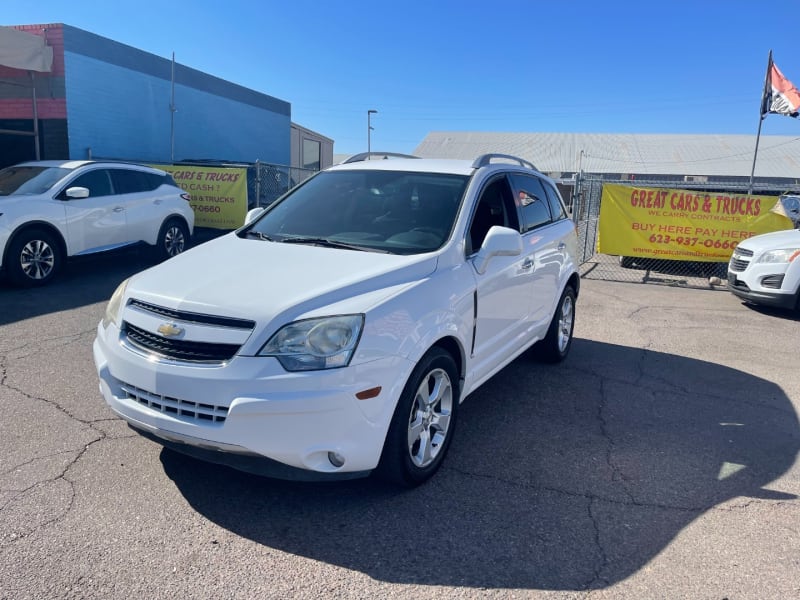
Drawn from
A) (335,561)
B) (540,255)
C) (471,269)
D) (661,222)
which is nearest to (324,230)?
(471,269)

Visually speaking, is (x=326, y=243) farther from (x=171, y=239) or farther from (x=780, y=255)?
(x=171, y=239)

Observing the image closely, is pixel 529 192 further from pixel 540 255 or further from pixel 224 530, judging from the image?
pixel 224 530

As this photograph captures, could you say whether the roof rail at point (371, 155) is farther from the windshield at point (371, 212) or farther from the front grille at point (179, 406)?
the front grille at point (179, 406)

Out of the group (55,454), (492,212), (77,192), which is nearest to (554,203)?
(492,212)

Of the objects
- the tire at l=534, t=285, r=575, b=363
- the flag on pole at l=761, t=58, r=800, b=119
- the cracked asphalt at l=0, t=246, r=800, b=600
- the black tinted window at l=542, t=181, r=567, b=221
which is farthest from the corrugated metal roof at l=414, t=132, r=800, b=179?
the cracked asphalt at l=0, t=246, r=800, b=600

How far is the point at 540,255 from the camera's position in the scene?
16.4ft

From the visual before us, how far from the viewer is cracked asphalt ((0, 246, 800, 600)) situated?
106 inches

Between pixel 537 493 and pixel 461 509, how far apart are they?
488 millimetres

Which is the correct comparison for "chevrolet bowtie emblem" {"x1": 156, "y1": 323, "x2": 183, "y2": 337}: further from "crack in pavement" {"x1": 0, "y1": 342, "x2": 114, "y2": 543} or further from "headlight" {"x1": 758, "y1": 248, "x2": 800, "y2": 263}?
"headlight" {"x1": 758, "y1": 248, "x2": 800, "y2": 263}

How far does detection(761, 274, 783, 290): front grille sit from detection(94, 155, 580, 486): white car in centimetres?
562

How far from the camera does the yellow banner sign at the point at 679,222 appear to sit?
432 inches

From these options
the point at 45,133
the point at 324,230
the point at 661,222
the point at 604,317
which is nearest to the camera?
the point at 324,230

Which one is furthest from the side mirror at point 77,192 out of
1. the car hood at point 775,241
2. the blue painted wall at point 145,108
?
the car hood at point 775,241

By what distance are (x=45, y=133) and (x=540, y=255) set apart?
13.5 meters
